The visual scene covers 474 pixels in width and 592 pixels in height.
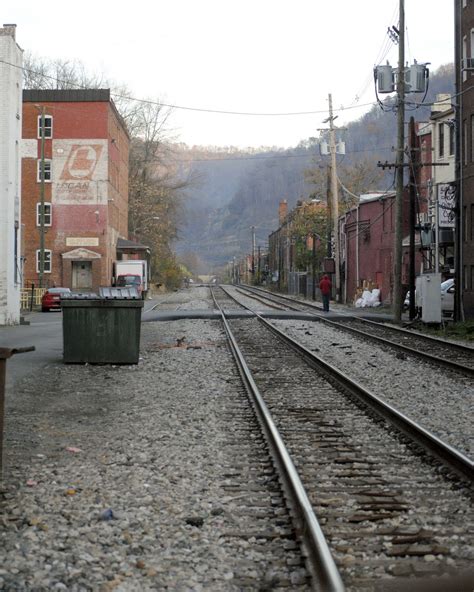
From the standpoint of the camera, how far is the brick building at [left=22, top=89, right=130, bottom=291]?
63125 mm

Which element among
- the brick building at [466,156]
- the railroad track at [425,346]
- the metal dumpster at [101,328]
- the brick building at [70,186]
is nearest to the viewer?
the metal dumpster at [101,328]

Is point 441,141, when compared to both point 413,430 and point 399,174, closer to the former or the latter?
point 399,174

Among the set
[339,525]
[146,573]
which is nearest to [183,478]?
[339,525]

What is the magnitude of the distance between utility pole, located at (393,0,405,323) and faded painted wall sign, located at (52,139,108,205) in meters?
32.7

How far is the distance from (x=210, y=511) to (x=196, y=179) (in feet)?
281

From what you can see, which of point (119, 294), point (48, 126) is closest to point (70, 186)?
point (48, 126)

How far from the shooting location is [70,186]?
63.7 metres

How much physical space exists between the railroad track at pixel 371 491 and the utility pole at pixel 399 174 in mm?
20892

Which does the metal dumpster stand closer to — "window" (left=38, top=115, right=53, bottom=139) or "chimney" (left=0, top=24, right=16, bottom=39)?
"chimney" (left=0, top=24, right=16, bottom=39)

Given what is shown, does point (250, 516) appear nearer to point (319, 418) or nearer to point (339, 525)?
point (339, 525)

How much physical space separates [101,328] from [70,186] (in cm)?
4802

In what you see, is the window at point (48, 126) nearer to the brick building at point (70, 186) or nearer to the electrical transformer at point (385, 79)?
the brick building at point (70, 186)

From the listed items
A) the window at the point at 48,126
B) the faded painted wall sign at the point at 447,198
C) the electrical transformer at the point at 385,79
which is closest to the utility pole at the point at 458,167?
the faded painted wall sign at the point at 447,198

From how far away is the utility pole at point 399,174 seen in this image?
33.4 metres
